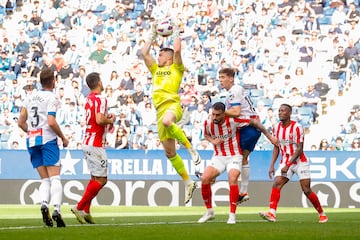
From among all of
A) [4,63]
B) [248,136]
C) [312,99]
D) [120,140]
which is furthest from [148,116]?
[248,136]

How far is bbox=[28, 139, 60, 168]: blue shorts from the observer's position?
1373cm

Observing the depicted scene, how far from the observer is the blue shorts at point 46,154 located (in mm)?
13727

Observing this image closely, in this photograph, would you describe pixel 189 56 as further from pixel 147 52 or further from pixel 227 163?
pixel 227 163

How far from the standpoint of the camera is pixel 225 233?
40.0 feet

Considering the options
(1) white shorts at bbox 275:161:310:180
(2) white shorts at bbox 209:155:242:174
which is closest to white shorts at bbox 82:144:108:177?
(2) white shorts at bbox 209:155:242:174

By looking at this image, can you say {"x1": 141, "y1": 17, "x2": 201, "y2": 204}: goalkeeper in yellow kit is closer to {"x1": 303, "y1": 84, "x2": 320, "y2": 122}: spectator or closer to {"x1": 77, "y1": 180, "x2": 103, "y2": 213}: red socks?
{"x1": 77, "y1": 180, "x2": 103, "y2": 213}: red socks

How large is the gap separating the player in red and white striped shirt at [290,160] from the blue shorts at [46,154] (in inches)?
173

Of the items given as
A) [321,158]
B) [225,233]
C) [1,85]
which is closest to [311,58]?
[321,158]

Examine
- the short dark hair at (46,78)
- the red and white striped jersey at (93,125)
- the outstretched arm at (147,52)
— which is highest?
the outstretched arm at (147,52)

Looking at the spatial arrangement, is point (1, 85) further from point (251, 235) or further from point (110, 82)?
point (251, 235)

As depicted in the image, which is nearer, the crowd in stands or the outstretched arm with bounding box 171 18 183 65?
the outstretched arm with bounding box 171 18 183 65

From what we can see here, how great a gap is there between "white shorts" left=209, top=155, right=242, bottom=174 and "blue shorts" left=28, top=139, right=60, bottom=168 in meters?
2.77

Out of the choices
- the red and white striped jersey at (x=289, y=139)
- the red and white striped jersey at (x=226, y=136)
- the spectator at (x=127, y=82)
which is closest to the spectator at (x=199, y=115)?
the spectator at (x=127, y=82)

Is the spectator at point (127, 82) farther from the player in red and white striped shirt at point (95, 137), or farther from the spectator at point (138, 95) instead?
the player in red and white striped shirt at point (95, 137)
